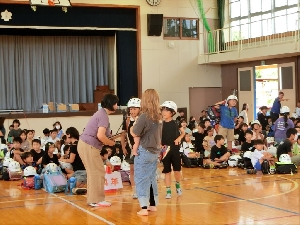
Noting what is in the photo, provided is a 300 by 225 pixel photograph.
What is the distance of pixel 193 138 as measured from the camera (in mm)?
15922

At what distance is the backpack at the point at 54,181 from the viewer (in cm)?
998

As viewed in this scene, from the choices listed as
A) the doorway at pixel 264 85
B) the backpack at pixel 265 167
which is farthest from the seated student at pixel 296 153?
the doorway at pixel 264 85

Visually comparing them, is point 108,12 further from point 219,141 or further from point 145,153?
point 145,153

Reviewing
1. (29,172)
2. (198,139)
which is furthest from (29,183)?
(198,139)

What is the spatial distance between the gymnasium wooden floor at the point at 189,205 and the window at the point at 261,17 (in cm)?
1062

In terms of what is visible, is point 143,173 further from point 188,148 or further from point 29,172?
point 188,148

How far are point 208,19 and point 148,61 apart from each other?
3381 mm

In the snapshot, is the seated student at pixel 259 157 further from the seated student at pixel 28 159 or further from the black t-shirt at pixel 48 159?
the seated student at pixel 28 159

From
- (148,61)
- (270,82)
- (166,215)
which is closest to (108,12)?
(148,61)

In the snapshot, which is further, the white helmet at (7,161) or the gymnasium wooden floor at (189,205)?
the white helmet at (7,161)

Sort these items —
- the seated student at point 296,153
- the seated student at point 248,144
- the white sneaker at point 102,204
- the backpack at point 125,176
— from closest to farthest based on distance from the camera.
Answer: the white sneaker at point 102,204
the backpack at point 125,176
the seated student at point 296,153
the seated student at point 248,144

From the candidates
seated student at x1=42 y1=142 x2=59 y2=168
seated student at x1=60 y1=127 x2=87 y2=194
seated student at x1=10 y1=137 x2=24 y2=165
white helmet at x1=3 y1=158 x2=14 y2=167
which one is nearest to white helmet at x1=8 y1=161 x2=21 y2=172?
white helmet at x1=3 y1=158 x2=14 y2=167

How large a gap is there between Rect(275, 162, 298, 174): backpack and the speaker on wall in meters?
12.3

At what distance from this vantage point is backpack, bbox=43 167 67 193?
32.8ft
